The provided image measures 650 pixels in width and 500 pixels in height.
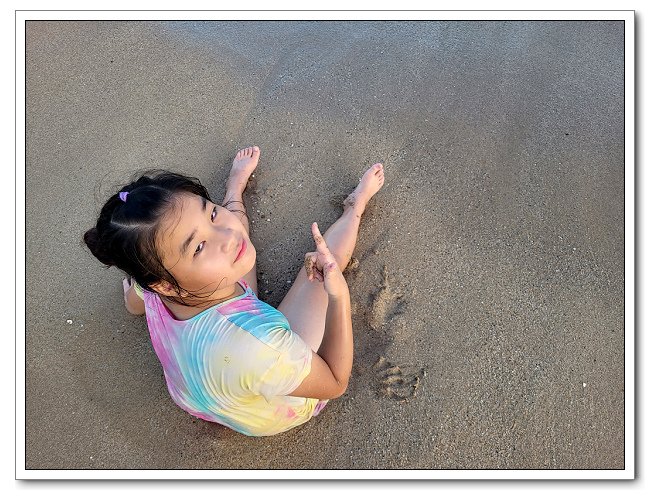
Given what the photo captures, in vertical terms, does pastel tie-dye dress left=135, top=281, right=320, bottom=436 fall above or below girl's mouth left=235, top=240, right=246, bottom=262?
below

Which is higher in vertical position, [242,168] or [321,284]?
[242,168]

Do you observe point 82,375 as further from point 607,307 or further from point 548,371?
point 607,307

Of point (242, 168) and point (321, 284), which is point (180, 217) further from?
point (242, 168)

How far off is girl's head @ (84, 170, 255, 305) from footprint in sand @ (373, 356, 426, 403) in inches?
29.7

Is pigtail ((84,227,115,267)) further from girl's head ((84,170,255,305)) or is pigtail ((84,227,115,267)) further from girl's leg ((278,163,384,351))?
girl's leg ((278,163,384,351))

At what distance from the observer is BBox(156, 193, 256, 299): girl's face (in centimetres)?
151

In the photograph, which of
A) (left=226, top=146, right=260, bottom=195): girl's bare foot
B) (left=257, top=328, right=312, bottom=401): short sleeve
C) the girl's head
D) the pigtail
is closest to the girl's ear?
the girl's head

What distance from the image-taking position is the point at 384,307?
2.17 metres

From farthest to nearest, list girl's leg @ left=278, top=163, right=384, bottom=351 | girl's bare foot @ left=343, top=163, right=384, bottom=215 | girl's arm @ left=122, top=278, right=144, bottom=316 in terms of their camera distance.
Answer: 1. girl's bare foot @ left=343, top=163, right=384, bottom=215
2. girl's arm @ left=122, top=278, right=144, bottom=316
3. girl's leg @ left=278, top=163, right=384, bottom=351

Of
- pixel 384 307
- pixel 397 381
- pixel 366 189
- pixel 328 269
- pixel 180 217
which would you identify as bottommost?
pixel 397 381

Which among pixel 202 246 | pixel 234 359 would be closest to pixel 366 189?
pixel 202 246

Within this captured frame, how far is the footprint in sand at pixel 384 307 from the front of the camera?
84.6 inches

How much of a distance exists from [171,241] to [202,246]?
9 cm

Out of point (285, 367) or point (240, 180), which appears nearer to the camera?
point (285, 367)
